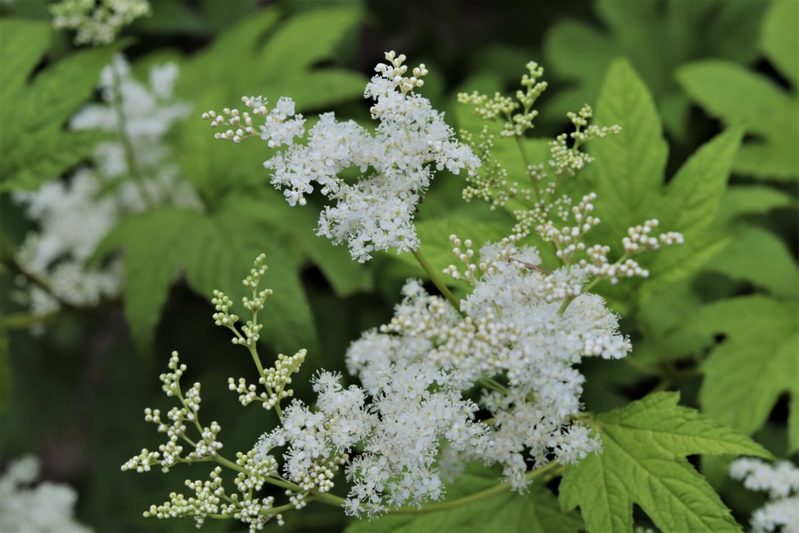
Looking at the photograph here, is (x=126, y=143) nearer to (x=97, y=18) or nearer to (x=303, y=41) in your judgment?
(x=97, y=18)

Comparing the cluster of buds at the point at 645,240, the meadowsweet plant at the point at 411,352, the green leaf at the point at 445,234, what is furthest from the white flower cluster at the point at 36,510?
the cluster of buds at the point at 645,240

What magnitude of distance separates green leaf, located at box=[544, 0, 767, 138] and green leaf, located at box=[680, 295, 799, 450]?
1554 mm

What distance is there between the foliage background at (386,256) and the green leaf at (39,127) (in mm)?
19

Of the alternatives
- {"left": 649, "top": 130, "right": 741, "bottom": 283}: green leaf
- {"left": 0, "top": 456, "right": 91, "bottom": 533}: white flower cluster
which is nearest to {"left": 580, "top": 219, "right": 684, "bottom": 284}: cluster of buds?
{"left": 649, "top": 130, "right": 741, "bottom": 283}: green leaf

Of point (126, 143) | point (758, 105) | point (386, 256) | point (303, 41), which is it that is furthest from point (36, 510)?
point (758, 105)

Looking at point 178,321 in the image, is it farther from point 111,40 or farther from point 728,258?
point 728,258

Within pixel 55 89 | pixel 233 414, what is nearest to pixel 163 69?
pixel 55 89

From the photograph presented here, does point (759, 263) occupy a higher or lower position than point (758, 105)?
lower

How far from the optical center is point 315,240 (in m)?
3.30

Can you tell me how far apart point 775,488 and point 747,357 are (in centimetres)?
45

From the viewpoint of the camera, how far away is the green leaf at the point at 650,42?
165 inches

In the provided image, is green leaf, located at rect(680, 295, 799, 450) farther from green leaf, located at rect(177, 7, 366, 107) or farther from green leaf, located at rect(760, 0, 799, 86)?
green leaf, located at rect(177, 7, 366, 107)

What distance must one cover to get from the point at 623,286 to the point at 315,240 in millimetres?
1273

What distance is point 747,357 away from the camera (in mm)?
2809
